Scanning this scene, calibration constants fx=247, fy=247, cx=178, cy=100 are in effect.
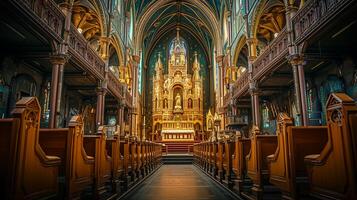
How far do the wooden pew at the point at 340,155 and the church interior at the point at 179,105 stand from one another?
1 centimetres

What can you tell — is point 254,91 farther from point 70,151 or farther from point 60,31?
point 70,151

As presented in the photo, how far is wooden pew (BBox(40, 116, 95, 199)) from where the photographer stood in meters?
3.38

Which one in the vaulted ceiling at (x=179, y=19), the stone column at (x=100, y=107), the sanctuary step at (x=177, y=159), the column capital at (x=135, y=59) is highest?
the vaulted ceiling at (x=179, y=19)

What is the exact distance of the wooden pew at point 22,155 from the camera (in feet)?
7.31

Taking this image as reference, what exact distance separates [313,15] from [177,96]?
1966 centimetres

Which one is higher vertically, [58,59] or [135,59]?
[135,59]

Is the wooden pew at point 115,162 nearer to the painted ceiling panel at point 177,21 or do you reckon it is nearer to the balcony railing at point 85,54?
the balcony railing at point 85,54

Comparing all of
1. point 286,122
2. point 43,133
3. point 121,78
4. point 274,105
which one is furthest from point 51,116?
point 274,105

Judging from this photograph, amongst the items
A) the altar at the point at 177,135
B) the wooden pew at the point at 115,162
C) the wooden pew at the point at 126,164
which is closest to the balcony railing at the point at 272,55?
the wooden pew at the point at 126,164

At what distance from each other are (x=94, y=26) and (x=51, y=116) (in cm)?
1074

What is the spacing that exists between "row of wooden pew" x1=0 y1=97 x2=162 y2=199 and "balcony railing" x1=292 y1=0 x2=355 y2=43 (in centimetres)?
643

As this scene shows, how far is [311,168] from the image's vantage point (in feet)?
10.3

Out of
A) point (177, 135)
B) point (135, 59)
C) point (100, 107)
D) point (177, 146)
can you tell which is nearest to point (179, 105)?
point (177, 135)

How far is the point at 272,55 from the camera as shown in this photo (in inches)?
440
